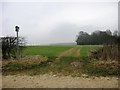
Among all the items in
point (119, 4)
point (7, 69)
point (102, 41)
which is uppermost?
point (119, 4)

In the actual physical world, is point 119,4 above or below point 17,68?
above

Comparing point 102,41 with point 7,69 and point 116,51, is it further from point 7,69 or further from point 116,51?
point 7,69

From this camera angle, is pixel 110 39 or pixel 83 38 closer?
pixel 110 39

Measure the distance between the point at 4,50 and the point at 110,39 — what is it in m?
6.54

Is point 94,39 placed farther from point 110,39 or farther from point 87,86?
point 87,86

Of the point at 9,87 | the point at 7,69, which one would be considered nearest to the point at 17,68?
the point at 7,69

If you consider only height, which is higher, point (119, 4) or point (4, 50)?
point (119, 4)

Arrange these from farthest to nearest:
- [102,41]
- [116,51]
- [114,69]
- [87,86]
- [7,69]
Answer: [102,41], [116,51], [7,69], [114,69], [87,86]

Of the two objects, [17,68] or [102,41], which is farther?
[102,41]

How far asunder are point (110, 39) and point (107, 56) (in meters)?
0.93

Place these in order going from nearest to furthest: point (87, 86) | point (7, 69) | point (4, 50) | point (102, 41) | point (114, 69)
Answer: point (87, 86) → point (114, 69) → point (7, 69) → point (102, 41) → point (4, 50)

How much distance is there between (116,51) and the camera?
11828 mm

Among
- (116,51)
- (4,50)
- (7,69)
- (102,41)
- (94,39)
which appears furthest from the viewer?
(94,39)

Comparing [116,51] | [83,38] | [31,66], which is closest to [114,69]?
[116,51]
